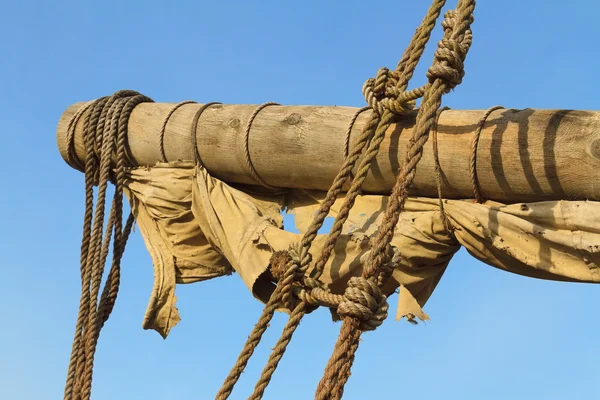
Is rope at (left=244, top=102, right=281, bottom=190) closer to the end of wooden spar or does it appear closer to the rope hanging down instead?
the rope hanging down

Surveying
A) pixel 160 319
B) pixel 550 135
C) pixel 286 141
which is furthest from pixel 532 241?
pixel 160 319

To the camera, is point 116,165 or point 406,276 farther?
point 116,165

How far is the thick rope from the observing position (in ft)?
11.0

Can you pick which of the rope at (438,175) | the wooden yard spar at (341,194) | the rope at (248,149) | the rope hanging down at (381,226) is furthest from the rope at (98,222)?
the rope at (438,175)

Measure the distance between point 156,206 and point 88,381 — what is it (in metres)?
0.79

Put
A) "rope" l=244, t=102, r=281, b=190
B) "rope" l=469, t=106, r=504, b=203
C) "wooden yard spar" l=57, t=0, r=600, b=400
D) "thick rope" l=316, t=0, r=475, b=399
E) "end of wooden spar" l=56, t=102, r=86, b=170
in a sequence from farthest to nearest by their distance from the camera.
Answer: "end of wooden spar" l=56, t=102, r=86, b=170 < "rope" l=244, t=102, r=281, b=190 < "rope" l=469, t=106, r=504, b=203 < "wooden yard spar" l=57, t=0, r=600, b=400 < "thick rope" l=316, t=0, r=475, b=399

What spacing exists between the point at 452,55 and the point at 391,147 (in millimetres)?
477

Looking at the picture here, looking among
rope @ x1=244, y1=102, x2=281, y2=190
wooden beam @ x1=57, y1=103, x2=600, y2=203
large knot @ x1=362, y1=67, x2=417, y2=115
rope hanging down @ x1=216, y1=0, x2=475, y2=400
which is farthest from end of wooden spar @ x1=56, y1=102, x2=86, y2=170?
large knot @ x1=362, y1=67, x2=417, y2=115

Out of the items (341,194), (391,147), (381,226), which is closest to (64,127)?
(341,194)

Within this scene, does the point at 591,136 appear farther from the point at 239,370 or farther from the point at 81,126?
the point at 81,126

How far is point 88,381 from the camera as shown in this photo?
4.50 m

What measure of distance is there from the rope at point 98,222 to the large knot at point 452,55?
1.65 meters

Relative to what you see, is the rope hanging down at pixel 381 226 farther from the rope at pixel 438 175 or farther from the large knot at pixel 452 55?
the rope at pixel 438 175

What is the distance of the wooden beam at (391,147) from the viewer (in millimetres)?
3574
